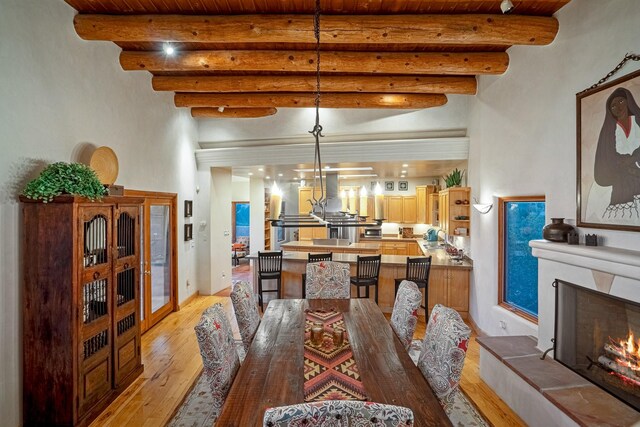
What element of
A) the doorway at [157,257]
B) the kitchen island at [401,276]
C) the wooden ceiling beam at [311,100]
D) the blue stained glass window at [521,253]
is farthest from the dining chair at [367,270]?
the doorway at [157,257]

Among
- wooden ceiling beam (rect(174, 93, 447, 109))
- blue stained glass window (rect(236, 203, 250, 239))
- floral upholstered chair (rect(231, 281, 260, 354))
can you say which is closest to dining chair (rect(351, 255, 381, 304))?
floral upholstered chair (rect(231, 281, 260, 354))

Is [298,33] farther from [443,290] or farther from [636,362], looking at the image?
[443,290]

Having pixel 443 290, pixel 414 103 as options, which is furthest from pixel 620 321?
pixel 414 103

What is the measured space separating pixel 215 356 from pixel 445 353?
136 cm

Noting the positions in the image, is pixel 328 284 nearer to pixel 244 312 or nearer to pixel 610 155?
pixel 244 312

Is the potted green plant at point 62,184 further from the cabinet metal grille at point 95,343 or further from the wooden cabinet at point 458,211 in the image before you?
the wooden cabinet at point 458,211

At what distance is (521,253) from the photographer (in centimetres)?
367

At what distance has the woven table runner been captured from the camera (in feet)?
5.47

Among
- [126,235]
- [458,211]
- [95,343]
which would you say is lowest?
[95,343]

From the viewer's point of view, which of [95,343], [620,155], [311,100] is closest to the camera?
[620,155]

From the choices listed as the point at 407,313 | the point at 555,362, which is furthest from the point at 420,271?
the point at 407,313

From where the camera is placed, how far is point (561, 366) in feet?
8.50

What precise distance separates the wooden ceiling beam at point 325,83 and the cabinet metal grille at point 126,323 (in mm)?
3200

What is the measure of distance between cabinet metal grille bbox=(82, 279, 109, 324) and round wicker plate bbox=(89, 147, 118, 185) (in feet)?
4.20
